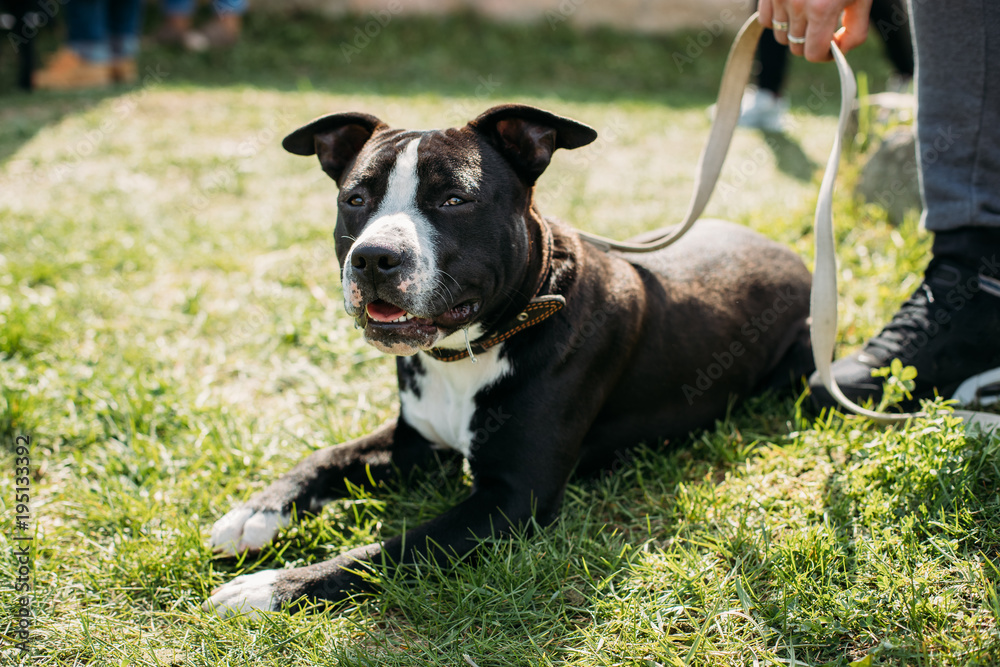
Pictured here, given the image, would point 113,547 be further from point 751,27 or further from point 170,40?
point 170,40

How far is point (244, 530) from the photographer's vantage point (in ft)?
8.24

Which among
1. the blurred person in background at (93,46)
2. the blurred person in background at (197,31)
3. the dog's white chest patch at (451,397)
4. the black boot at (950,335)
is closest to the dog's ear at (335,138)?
the dog's white chest patch at (451,397)

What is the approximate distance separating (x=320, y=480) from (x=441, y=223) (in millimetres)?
1030

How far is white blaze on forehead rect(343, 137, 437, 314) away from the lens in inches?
88.0

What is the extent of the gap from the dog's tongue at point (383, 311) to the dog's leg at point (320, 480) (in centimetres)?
64

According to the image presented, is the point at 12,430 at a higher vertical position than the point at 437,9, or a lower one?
lower

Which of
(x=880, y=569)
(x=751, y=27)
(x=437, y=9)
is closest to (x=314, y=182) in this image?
(x=751, y=27)

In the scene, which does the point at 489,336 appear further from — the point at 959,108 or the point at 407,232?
the point at 959,108

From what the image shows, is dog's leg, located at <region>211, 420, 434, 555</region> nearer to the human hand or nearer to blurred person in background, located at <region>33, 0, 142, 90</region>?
the human hand

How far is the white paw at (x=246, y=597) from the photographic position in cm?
223

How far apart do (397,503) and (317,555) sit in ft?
1.12

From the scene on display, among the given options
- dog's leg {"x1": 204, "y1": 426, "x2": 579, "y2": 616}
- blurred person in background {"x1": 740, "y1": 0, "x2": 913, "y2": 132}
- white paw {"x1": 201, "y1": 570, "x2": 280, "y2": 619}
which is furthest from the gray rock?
white paw {"x1": 201, "y1": 570, "x2": 280, "y2": 619}

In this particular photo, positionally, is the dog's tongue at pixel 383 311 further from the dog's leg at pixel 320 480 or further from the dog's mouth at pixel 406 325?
the dog's leg at pixel 320 480

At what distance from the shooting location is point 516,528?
2.44 metres
